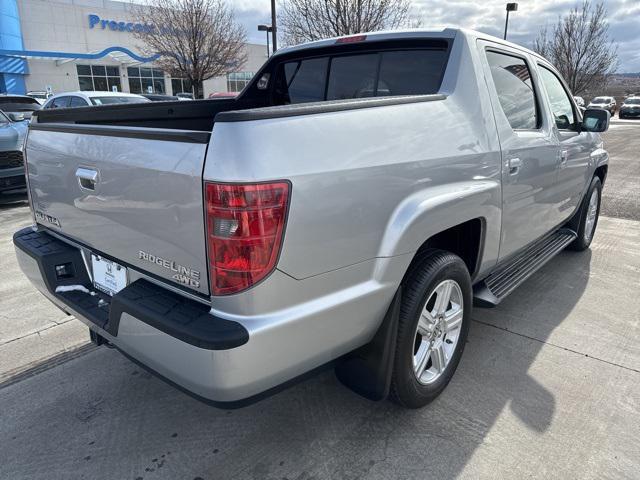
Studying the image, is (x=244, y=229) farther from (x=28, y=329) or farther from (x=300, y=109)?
(x=28, y=329)

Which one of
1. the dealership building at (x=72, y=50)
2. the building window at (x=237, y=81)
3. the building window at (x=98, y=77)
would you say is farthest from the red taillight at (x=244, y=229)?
the building window at (x=237, y=81)

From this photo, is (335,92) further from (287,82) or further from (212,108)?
(212,108)

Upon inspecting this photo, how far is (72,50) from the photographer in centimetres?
4034

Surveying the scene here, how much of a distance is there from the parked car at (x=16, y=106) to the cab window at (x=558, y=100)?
9.43 m

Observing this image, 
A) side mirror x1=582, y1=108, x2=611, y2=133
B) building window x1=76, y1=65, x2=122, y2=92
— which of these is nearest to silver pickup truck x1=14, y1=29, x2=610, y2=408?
side mirror x1=582, y1=108, x2=611, y2=133

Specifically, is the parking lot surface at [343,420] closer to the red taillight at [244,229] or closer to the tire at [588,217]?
the red taillight at [244,229]

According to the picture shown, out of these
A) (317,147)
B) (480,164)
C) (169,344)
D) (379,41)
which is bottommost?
(169,344)

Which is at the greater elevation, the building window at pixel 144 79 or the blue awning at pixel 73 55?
the blue awning at pixel 73 55

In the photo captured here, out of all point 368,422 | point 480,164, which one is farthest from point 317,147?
point 368,422

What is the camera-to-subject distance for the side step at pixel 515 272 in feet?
10.1

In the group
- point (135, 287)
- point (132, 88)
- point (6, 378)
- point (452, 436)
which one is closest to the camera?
point (135, 287)

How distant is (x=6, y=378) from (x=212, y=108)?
237 cm

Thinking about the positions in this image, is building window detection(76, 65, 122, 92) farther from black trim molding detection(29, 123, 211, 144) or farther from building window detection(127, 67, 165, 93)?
black trim molding detection(29, 123, 211, 144)

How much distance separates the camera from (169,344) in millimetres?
1816
